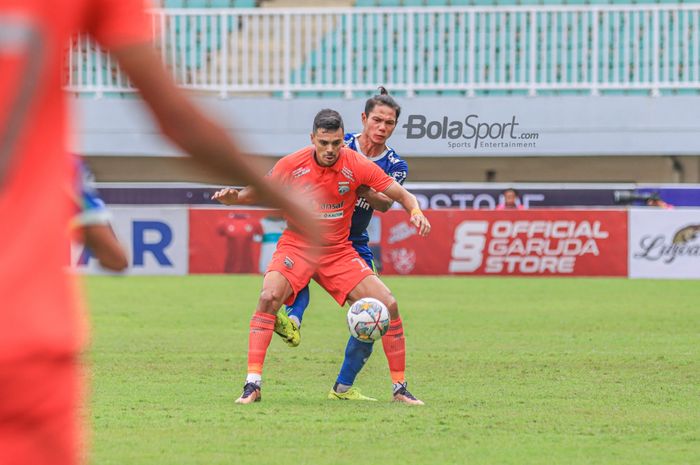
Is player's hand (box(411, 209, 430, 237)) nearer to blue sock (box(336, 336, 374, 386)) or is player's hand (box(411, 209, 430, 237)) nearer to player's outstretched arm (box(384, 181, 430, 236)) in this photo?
player's outstretched arm (box(384, 181, 430, 236))

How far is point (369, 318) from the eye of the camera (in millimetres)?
8891

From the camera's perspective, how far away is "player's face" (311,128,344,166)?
356 inches

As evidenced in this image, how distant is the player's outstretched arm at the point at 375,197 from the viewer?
923cm


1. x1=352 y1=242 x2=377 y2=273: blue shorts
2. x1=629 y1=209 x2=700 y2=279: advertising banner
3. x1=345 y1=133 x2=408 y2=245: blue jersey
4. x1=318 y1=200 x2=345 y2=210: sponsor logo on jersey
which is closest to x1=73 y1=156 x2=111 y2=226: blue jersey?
x1=318 y1=200 x2=345 y2=210: sponsor logo on jersey

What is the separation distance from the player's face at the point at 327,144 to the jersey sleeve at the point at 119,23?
667 cm

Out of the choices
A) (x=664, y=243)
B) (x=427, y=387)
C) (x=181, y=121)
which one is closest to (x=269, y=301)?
(x=427, y=387)

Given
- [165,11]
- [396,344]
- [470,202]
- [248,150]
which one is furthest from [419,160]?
[248,150]

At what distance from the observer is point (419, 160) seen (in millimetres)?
26969

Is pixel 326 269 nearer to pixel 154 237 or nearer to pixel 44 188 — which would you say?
pixel 44 188

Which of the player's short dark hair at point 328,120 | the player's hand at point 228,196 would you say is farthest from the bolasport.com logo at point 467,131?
the player's hand at point 228,196

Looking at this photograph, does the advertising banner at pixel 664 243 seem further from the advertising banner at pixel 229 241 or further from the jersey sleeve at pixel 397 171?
the jersey sleeve at pixel 397 171

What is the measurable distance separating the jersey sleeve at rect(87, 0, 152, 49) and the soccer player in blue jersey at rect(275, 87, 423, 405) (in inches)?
269

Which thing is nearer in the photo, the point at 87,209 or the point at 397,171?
the point at 87,209

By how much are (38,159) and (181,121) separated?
26 cm
